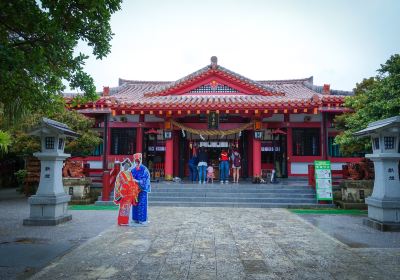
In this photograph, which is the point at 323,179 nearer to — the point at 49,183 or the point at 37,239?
the point at 49,183

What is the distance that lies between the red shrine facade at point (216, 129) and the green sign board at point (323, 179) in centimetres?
312

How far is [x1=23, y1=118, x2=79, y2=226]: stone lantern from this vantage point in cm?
747

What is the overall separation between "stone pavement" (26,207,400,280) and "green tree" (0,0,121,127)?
9.89 feet

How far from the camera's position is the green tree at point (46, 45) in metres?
4.67

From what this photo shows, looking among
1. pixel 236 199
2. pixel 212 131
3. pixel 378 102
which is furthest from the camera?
pixel 212 131

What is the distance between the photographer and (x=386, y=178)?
7.32 metres

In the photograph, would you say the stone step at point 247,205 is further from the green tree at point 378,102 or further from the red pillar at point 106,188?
the green tree at point 378,102

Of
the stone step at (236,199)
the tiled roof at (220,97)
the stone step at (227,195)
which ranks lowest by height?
the stone step at (236,199)

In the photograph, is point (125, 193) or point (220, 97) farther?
point (220, 97)

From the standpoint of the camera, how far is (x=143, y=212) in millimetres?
7414

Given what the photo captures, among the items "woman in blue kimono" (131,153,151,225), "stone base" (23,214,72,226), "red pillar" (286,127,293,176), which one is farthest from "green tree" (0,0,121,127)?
"red pillar" (286,127,293,176)

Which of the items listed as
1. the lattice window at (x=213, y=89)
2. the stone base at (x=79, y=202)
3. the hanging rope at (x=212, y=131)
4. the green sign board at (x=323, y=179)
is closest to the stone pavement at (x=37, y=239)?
the stone base at (x=79, y=202)

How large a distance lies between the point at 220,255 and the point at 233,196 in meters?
6.75

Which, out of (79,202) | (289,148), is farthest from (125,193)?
(289,148)
